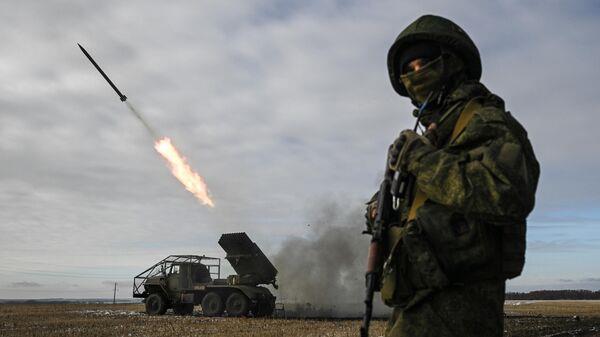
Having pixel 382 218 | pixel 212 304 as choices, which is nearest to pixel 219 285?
pixel 212 304

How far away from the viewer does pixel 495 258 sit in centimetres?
232

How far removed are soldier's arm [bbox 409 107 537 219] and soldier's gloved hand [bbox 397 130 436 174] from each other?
16mm

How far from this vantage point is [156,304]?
27219 millimetres

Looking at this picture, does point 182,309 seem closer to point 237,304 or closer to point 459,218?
point 237,304

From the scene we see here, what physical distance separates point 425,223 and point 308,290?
34109mm

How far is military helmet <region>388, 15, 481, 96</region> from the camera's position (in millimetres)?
2639

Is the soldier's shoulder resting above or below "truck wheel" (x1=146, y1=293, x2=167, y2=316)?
above

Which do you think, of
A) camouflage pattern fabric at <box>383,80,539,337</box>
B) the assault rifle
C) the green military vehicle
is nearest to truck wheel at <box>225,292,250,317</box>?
the green military vehicle

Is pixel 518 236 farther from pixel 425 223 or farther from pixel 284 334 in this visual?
pixel 284 334

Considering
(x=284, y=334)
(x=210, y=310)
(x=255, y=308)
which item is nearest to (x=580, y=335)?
(x=284, y=334)

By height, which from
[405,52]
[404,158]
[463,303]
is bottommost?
[463,303]

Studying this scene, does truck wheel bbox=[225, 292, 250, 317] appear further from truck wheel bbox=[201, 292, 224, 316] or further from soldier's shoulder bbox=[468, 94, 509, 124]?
soldier's shoulder bbox=[468, 94, 509, 124]

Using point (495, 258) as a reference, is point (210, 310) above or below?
below

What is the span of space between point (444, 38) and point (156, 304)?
2685 centimetres
